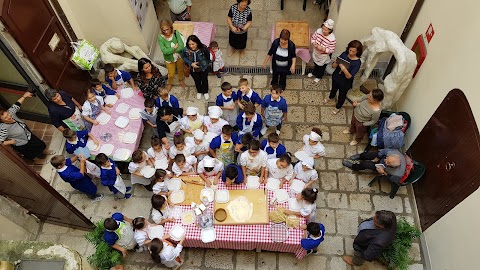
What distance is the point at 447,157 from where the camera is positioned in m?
6.32

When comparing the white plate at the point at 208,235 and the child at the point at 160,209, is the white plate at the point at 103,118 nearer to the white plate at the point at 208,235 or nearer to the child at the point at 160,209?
the child at the point at 160,209

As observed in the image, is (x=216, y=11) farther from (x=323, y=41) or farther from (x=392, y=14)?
(x=392, y=14)

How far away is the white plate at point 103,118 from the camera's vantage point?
25.0ft

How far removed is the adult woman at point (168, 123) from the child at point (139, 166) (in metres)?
0.53

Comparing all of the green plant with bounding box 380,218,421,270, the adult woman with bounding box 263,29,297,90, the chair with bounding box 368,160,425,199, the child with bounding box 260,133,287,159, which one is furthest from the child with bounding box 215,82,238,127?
the green plant with bounding box 380,218,421,270

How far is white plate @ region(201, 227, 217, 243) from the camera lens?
6109 mm

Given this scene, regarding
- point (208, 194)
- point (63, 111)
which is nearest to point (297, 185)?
point (208, 194)

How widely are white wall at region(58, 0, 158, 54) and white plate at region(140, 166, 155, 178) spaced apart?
3.49 meters

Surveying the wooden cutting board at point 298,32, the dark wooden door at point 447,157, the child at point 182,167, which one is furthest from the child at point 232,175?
the wooden cutting board at point 298,32

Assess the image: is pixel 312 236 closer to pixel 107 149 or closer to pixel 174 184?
pixel 174 184

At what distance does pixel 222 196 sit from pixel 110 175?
79.9 inches

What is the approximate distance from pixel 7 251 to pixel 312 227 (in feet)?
13.3

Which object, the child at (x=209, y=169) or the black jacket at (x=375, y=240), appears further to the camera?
the child at (x=209, y=169)

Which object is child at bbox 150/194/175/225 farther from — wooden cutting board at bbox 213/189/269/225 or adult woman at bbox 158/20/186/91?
adult woman at bbox 158/20/186/91
